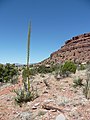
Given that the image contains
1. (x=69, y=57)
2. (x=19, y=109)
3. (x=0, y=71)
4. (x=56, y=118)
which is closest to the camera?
(x=56, y=118)

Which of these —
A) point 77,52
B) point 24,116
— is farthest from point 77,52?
point 24,116

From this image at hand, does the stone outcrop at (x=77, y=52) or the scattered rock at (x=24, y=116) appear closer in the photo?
the scattered rock at (x=24, y=116)

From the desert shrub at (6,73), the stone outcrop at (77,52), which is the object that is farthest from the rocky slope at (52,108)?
the stone outcrop at (77,52)

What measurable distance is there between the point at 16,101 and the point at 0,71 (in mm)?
11565

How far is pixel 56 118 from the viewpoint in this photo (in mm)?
6457

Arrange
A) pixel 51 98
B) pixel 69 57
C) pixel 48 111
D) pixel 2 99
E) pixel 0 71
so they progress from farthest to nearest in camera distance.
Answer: pixel 69 57
pixel 0 71
pixel 2 99
pixel 51 98
pixel 48 111

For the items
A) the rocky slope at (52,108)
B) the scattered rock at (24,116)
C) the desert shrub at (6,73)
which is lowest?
the scattered rock at (24,116)

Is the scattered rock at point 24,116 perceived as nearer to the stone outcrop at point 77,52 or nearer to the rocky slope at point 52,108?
the rocky slope at point 52,108

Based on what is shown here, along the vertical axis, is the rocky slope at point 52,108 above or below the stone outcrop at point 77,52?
below

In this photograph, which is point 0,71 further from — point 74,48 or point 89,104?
point 74,48

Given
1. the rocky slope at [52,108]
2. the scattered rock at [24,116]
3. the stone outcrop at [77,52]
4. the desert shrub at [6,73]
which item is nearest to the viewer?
the rocky slope at [52,108]

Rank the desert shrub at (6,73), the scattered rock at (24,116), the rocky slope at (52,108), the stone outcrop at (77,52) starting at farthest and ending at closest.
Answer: the stone outcrop at (77,52) → the desert shrub at (6,73) → the scattered rock at (24,116) → the rocky slope at (52,108)

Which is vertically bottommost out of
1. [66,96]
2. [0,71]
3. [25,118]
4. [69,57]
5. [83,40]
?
[25,118]

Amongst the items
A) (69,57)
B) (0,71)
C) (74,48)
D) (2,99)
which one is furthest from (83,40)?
(2,99)
